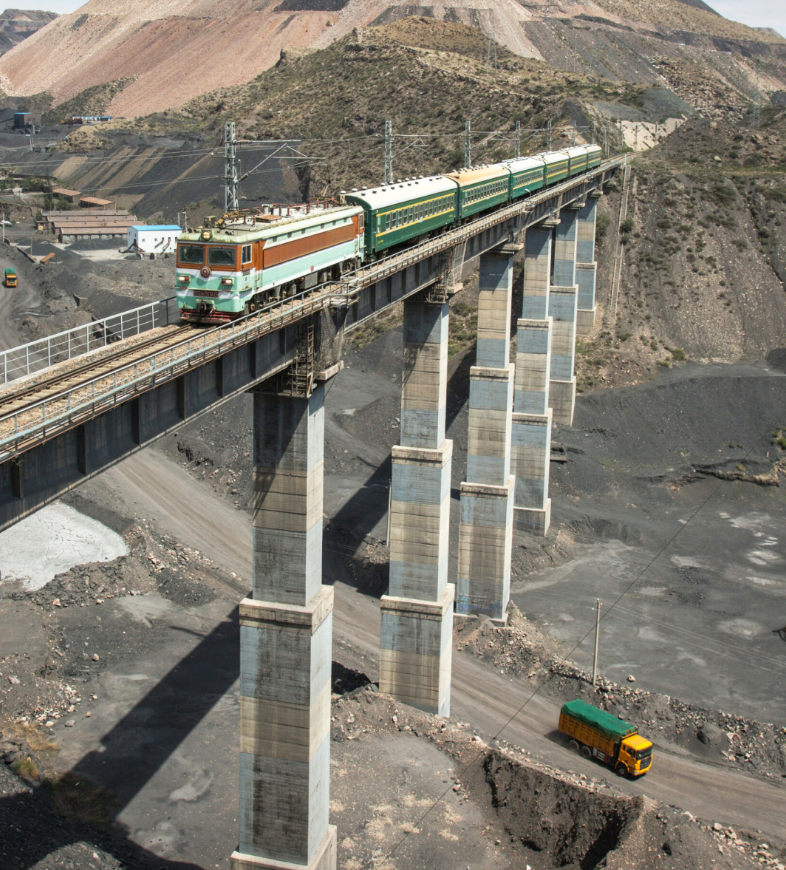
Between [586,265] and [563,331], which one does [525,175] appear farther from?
[586,265]

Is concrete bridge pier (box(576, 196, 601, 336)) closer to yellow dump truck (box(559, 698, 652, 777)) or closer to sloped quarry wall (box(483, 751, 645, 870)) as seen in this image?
yellow dump truck (box(559, 698, 652, 777))

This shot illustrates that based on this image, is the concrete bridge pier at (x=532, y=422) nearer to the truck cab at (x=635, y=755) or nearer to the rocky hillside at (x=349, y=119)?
the truck cab at (x=635, y=755)

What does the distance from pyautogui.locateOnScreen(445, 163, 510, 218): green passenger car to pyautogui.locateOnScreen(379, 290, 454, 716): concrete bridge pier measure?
865 centimetres

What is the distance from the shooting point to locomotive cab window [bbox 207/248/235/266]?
72.3 feet

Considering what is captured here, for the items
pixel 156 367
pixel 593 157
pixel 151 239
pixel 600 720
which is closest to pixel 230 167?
pixel 156 367

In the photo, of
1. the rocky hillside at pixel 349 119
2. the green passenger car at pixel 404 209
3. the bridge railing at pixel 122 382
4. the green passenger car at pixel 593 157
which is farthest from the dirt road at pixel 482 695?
the rocky hillside at pixel 349 119

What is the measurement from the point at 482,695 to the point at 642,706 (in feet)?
18.9

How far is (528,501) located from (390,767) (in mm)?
25220

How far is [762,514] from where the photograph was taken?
190 ft

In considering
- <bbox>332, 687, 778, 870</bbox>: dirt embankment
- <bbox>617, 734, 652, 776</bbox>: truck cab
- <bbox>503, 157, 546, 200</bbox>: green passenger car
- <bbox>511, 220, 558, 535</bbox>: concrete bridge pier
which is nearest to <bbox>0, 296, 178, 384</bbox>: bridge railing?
<bbox>332, 687, 778, 870</bbox>: dirt embankment

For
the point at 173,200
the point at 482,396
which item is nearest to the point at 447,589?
the point at 482,396

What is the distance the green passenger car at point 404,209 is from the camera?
1232 inches

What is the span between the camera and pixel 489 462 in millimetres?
41938

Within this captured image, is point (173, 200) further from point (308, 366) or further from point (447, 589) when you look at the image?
point (308, 366)
